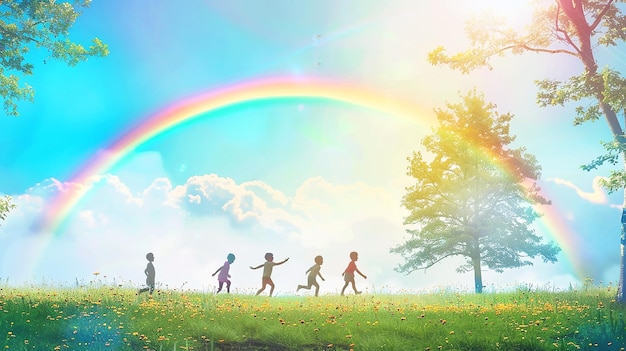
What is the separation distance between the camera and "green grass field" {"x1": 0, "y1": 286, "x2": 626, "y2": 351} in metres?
10.9

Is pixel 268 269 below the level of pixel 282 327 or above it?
above

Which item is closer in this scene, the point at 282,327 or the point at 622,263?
the point at 282,327

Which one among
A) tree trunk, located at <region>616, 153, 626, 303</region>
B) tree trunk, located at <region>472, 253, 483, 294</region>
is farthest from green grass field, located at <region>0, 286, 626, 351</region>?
tree trunk, located at <region>472, 253, 483, 294</region>

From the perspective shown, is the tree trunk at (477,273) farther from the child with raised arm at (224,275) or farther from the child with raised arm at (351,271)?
the child with raised arm at (224,275)

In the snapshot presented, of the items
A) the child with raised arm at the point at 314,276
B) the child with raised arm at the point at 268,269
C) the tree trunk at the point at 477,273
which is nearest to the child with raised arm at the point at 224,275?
the child with raised arm at the point at 268,269

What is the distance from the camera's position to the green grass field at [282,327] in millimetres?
10898

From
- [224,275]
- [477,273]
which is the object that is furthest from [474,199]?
[224,275]

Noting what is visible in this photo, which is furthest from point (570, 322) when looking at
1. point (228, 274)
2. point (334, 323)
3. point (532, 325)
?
point (228, 274)

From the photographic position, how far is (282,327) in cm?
1159

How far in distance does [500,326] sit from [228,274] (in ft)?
36.5

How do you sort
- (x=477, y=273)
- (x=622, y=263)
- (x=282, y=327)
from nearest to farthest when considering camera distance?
(x=282, y=327)
(x=622, y=263)
(x=477, y=273)

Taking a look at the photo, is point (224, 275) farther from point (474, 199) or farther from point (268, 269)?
point (474, 199)

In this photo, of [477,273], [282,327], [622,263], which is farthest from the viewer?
[477,273]

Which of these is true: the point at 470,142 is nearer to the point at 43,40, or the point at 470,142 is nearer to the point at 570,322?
the point at 570,322
